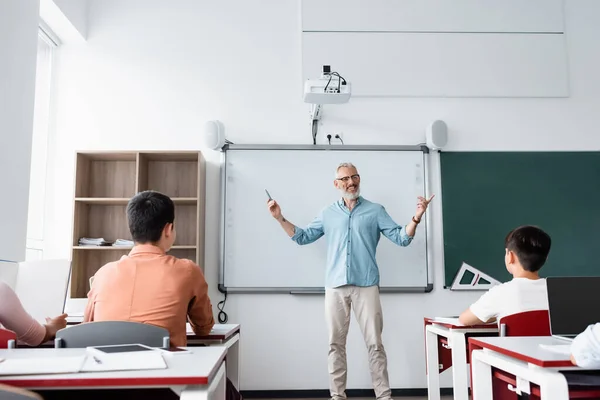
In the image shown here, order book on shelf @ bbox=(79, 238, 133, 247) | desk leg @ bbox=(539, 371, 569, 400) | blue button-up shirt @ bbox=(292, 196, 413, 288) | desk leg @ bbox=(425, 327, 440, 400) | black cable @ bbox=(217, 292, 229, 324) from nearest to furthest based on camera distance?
1. desk leg @ bbox=(539, 371, 569, 400)
2. desk leg @ bbox=(425, 327, 440, 400)
3. blue button-up shirt @ bbox=(292, 196, 413, 288)
4. book on shelf @ bbox=(79, 238, 133, 247)
5. black cable @ bbox=(217, 292, 229, 324)

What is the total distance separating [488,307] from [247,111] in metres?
2.78

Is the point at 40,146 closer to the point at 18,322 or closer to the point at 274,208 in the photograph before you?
the point at 274,208

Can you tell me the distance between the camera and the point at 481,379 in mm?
1964

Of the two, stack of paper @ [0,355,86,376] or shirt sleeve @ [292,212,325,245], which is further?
shirt sleeve @ [292,212,325,245]

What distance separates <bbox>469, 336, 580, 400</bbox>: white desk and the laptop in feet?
0.22

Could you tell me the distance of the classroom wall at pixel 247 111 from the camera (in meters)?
4.24

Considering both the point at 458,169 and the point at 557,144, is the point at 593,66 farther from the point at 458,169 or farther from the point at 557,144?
the point at 458,169

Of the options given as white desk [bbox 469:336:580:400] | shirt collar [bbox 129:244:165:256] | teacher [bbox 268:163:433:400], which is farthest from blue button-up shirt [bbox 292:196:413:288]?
shirt collar [bbox 129:244:165:256]

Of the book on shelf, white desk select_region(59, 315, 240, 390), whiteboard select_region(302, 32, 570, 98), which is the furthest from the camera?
whiteboard select_region(302, 32, 570, 98)

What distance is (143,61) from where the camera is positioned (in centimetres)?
450

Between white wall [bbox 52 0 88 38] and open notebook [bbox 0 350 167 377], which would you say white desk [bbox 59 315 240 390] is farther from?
white wall [bbox 52 0 88 38]

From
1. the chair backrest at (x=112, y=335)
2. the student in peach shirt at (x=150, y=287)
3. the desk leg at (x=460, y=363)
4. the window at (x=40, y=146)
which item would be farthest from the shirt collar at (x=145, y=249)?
the window at (x=40, y=146)

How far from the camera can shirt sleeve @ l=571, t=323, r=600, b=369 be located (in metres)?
1.33

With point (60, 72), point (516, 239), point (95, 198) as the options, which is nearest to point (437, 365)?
point (516, 239)
